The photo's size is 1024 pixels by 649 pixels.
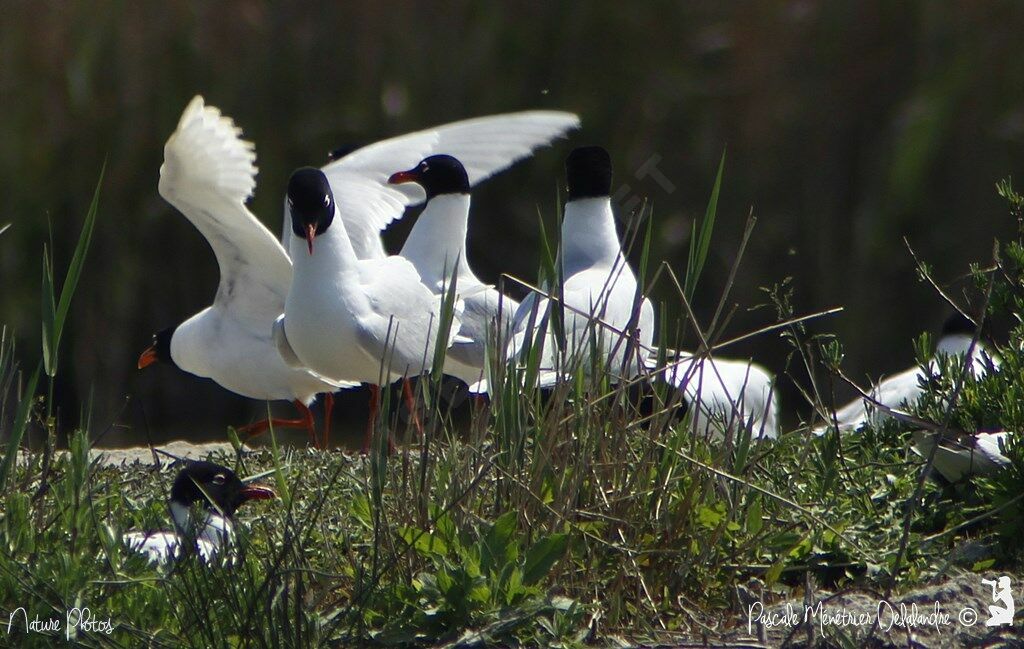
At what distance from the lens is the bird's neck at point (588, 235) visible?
611 centimetres

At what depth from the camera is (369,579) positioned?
Answer: 9.75 feet

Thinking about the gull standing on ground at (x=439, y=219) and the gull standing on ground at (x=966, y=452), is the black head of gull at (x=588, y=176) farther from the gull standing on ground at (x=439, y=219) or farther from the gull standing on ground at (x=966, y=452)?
the gull standing on ground at (x=966, y=452)

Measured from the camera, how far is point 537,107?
9.13 meters

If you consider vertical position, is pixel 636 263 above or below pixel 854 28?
below

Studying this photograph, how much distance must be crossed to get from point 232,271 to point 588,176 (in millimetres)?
1564

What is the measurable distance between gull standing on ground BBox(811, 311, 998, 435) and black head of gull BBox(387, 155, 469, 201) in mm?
1826

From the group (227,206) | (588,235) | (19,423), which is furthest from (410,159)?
(19,423)

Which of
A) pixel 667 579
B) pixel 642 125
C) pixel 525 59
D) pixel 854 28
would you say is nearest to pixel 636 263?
pixel 642 125

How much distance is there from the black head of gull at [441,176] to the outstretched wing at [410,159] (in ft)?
1.11

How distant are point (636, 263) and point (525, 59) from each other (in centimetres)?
141


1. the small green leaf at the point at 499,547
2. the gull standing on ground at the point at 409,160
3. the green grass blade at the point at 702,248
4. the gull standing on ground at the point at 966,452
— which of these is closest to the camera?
the small green leaf at the point at 499,547

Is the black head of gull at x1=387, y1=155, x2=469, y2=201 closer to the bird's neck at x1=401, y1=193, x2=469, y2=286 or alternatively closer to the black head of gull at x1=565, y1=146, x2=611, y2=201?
the bird's neck at x1=401, y1=193, x2=469, y2=286

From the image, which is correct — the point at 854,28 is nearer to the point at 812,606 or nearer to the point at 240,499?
the point at 240,499

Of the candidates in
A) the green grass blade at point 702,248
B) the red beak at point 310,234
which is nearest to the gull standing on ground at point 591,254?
the red beak at point 310,234
